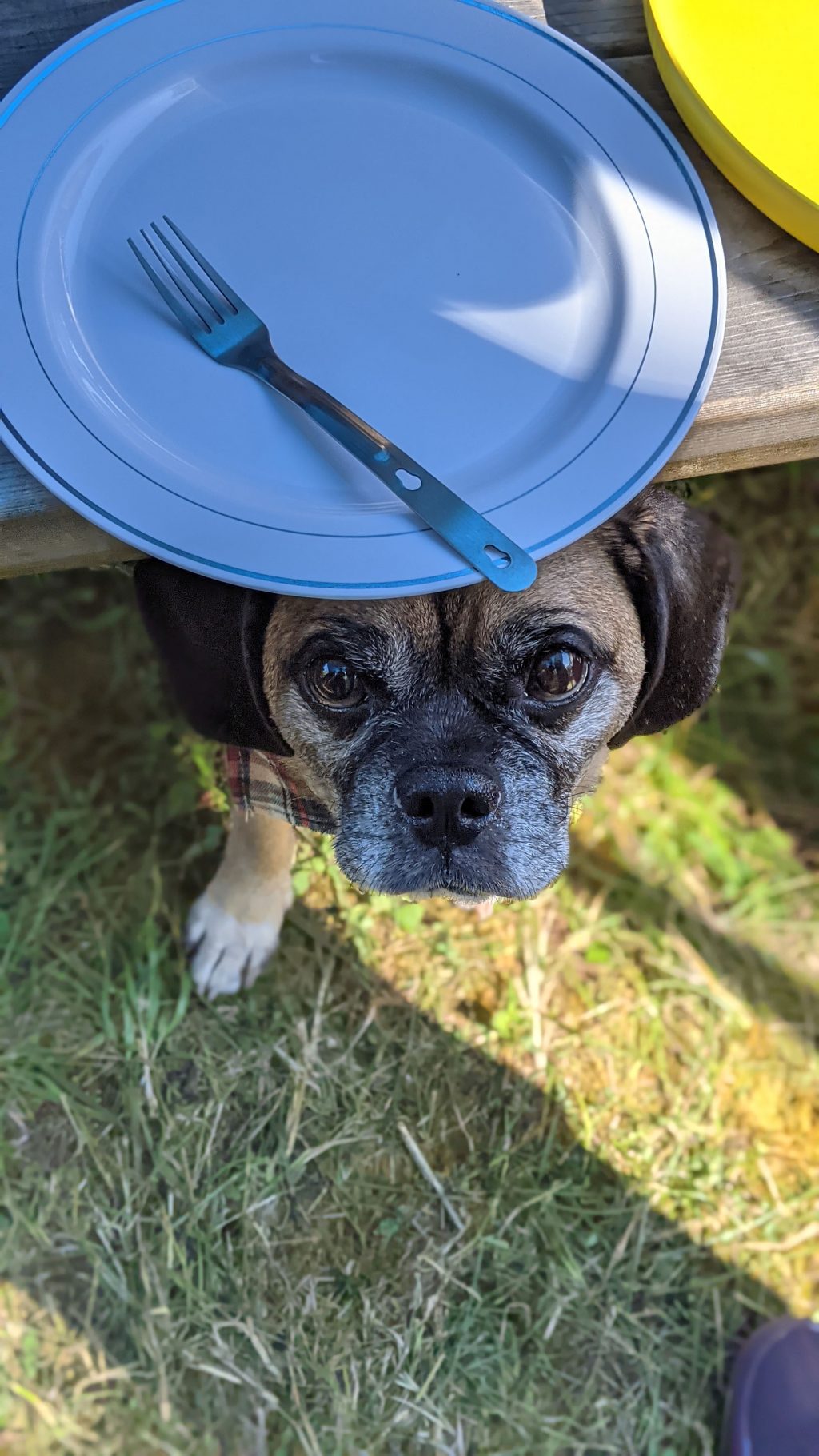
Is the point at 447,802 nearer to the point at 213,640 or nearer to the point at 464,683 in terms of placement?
the point at 464,683

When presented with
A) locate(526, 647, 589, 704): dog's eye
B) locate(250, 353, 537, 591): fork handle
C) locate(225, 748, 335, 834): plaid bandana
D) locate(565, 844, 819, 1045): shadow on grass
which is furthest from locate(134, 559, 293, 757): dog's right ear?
locate(565, 844, 819, 1045): shadow on grass

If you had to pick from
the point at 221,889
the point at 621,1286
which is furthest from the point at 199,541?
the point at 621,1286

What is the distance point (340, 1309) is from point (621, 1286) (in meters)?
0.63

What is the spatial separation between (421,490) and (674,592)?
48 centimetres

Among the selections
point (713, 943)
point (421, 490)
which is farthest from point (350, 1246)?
point (421, 490)

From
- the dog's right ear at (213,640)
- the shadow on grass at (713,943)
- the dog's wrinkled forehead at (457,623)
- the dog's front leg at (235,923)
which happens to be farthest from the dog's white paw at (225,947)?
the dog's wrinkled forehead at (457,623)

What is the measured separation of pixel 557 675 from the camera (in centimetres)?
158

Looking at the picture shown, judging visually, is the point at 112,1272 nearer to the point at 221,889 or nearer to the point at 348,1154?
the point at 348,1154

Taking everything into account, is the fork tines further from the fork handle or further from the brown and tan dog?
the brown and tan dog

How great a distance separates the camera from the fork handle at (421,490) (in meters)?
1.27

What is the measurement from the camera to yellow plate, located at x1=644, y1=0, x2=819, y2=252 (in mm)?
1413

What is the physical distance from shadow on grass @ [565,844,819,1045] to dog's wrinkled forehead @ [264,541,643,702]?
54.5 inches

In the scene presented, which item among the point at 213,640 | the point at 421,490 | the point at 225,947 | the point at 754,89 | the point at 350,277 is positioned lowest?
the point at 225,947

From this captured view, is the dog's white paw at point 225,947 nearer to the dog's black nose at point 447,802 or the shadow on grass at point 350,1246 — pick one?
the shadow on grass at point 350,1246
